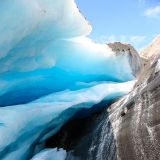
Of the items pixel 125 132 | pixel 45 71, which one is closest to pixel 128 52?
pixel 45 71

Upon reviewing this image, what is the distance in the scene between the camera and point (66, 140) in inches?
220

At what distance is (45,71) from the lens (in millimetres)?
5543

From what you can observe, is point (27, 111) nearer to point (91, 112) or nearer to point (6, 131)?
point (6, 131)

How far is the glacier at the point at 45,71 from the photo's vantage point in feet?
15.2

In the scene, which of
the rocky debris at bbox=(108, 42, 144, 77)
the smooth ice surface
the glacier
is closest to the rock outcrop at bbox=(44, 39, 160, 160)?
the smooth ice surface

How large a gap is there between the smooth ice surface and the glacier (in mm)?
205

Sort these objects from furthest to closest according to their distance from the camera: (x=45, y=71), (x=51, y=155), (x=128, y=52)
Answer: (x=128, y=52)
(x=45, y=71)
(x=51, y=155)

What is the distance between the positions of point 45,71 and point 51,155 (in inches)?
47.4

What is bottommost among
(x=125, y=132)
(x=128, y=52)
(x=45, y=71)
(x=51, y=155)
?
(x=125, y=132)

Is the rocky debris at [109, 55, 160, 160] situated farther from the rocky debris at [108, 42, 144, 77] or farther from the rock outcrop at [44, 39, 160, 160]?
the rocky debris at [108, 42, 144, 77]

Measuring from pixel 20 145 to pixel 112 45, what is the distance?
8.52 feet

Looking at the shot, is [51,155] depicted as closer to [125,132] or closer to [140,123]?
[125,132]

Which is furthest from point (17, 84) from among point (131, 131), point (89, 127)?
point (131, 131)

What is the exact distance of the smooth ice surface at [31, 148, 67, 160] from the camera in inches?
204
